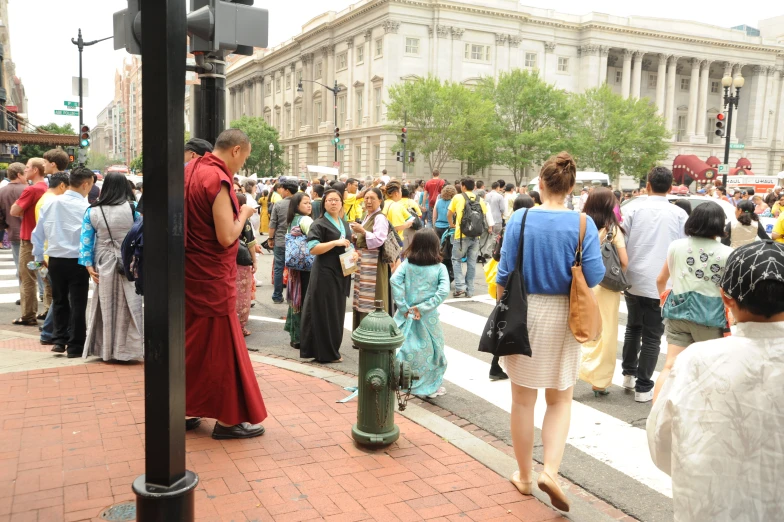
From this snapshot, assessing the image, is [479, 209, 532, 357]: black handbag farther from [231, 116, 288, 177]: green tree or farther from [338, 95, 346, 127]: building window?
[231, 116, 288, 177]: green tree

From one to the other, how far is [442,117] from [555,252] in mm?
49394

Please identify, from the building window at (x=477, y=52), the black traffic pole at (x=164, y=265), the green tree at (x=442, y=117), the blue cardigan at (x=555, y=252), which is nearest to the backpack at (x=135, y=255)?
the black traffic pole at (x=164, y=265)

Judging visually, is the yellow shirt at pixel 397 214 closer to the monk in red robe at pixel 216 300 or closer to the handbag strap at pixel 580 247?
the monk in red robe at pixel 216 300

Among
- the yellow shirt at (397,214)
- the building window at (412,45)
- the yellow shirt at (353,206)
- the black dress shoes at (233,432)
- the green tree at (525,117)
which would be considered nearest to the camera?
the black dress shoes at (233,432)

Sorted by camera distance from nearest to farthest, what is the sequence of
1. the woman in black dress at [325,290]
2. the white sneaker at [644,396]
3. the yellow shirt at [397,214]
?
the white sneaker at [644,396], the woman in black dress at [325,290], the yellow shirt at [397,214]

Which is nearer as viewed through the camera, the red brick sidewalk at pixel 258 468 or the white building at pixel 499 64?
the red brick sidewalk at pixel 258 468

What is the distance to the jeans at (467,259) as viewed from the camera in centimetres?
1191

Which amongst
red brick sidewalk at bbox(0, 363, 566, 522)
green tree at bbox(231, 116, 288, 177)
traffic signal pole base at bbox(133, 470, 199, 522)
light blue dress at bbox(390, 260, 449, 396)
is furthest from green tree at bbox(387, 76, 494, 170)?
traffic signal pole base at bbox(133, 470, 199, 522)

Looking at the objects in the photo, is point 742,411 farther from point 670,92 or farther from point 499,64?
point 670,92

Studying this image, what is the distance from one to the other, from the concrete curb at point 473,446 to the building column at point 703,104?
7483 cm

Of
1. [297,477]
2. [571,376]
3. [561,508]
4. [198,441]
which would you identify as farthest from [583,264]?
[198,441]

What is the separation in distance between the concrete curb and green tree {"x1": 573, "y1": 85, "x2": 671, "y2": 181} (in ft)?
173

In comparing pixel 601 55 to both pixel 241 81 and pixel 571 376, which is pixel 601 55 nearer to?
pixel 241 81

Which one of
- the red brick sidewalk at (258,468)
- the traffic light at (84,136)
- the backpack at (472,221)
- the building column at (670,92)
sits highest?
the building column at (670,92)
